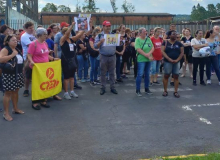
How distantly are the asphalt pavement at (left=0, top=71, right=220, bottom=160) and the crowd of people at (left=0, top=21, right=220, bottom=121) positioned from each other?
51 cm

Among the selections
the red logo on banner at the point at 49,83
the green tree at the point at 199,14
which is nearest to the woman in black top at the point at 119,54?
the red logo on banner at the point at 49,83

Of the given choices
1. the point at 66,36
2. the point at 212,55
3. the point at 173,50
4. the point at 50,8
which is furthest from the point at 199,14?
the point at 66,36

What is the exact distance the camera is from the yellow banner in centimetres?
743

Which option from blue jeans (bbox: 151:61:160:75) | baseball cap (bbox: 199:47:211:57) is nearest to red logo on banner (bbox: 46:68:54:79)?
blue jeans (bbox: 151:61:160:75)

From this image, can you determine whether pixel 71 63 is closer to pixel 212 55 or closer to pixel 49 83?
pixel 49 83

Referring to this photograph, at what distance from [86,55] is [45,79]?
138 inches

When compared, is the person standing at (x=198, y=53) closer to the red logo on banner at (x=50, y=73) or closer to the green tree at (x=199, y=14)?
the red logo on banner at (x=50, y=73)

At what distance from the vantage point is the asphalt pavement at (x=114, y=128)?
16.3ft

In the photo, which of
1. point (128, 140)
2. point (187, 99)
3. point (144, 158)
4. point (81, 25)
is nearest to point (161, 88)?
point (187, 99)

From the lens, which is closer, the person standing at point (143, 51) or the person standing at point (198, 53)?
the person standing at point (143, 51)

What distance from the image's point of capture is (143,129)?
6.05 m

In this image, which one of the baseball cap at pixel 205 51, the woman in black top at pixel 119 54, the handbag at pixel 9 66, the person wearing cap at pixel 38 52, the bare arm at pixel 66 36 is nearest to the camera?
the handbag at pixel 9 66

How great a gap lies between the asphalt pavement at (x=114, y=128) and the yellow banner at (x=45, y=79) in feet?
1.35

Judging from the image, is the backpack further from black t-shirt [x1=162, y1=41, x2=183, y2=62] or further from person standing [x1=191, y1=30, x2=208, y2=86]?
person standing [x1=191, y1=30, x2=208, y2=86]
